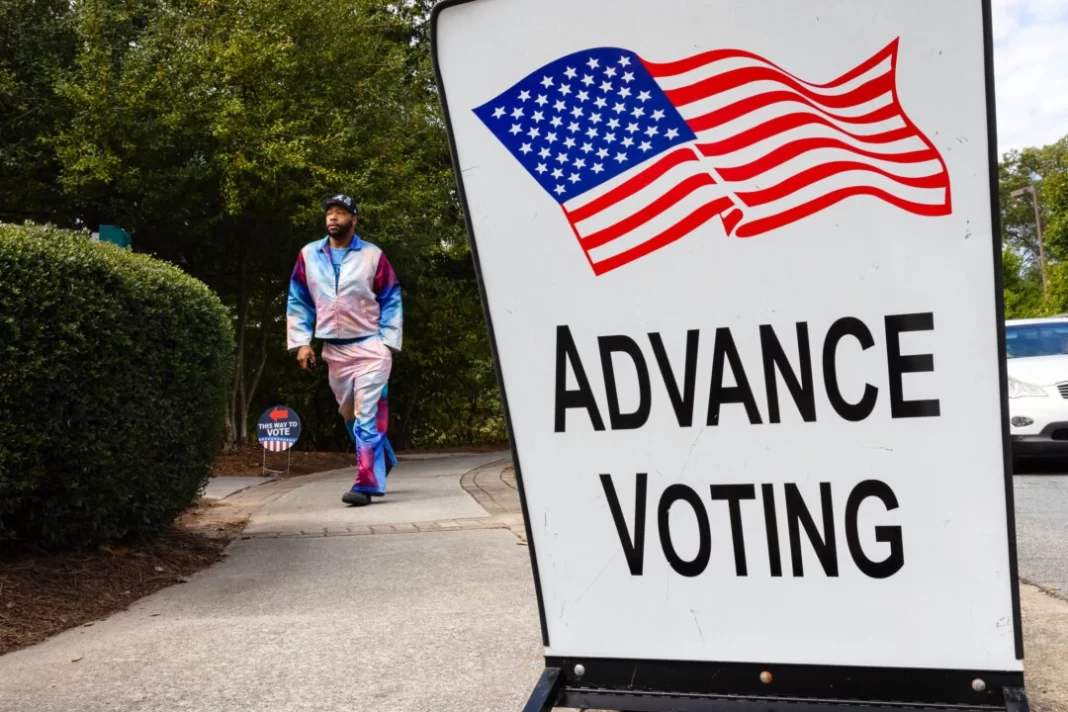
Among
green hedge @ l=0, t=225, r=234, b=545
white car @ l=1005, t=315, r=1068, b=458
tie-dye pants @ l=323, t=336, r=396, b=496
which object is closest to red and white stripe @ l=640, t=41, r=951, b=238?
green hedge @ l=0, t=225, r=234, b=545

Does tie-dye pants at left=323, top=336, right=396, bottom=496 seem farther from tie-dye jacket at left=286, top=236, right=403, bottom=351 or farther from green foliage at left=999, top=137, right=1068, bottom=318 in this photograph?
green foliage at left=999, top=137, right=1068, bottom=318

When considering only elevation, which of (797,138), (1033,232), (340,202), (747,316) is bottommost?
(747,316)

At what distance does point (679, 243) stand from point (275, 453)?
533 inches

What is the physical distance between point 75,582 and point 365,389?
3119mm

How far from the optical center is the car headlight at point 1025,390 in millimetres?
9555

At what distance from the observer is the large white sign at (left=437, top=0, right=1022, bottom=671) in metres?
1.89

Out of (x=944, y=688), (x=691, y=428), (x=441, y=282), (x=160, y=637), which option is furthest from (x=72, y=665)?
(x=441, y=282)

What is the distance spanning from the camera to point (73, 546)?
474 cm

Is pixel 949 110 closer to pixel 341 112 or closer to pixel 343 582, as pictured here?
pixel 343 582

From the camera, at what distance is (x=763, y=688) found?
2.03m

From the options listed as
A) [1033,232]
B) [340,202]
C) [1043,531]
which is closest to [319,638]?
[340,202]

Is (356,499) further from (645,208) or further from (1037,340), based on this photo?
(1037,340)

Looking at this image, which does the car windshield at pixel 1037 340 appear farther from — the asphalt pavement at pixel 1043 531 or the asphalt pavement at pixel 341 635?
the asphalt pavement at pixel 341 635

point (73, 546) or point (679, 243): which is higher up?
point (679, 243)
